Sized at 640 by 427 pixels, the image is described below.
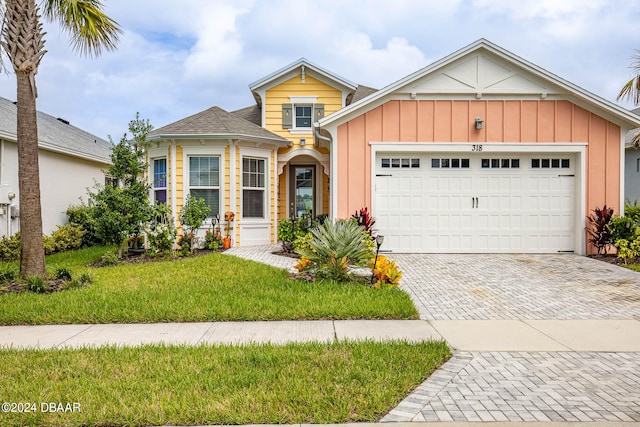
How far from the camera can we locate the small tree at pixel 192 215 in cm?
1108

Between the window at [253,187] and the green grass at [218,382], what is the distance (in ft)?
27.4

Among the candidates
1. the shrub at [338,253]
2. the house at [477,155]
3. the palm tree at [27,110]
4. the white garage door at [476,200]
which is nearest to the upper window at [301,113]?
the house at [477,155]

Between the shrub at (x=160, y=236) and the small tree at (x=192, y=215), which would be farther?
the small tree at (x=192, y=215)

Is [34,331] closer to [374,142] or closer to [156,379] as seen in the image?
[156,379]

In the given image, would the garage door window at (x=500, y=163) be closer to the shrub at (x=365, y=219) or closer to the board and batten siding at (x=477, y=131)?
the board and batten siding at (x=477, y=131)

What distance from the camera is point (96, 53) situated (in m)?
8.75

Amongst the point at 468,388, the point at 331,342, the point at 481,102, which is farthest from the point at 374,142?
the point at 468,388

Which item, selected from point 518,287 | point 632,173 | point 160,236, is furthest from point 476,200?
point 632,173

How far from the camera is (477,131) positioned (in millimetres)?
10883

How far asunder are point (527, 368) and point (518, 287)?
3.88m

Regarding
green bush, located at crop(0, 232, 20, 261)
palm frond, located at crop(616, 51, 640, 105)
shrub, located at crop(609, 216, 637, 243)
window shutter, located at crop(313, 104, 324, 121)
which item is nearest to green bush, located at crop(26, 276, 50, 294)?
green bush, located at crop(0, 232, 20, 261)

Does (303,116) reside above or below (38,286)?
above

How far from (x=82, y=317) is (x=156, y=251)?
5.13 m

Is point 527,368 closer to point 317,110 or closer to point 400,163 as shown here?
point 400,163
